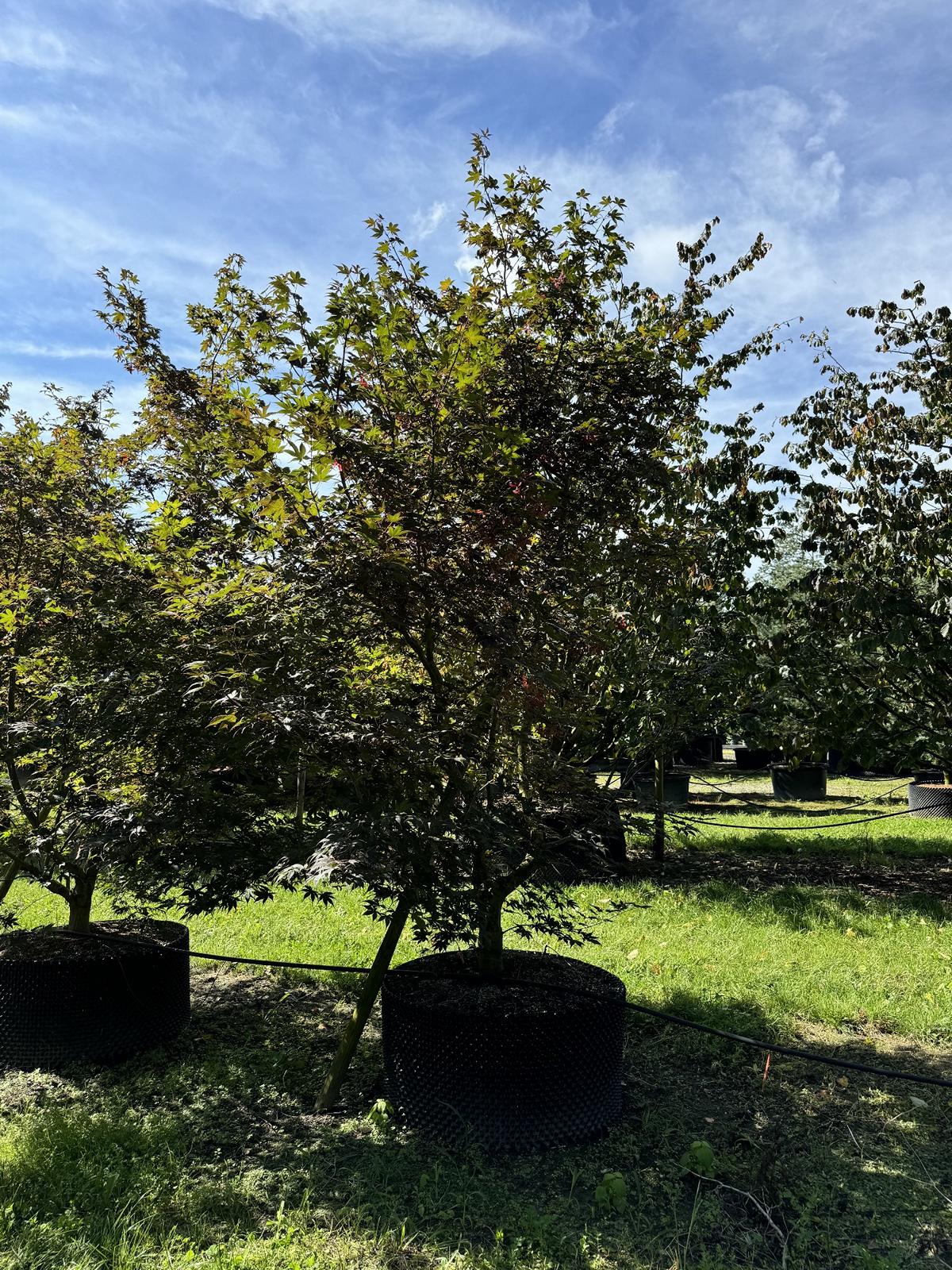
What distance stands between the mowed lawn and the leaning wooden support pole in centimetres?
9

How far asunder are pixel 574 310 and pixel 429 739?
161 cm

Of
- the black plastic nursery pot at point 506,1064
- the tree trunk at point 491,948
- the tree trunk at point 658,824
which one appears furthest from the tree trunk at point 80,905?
the tree trunk at point 658,824

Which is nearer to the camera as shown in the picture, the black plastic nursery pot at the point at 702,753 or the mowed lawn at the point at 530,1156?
the mowed lawn at the point at 530,1156

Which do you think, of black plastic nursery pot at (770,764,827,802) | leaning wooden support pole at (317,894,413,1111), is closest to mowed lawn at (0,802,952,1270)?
leaning wooden support pole at (317,894,413,1111)

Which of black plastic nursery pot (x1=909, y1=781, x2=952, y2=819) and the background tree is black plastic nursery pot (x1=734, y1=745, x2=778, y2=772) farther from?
the background tree

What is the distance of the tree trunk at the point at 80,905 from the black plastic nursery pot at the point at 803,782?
37.0 feet

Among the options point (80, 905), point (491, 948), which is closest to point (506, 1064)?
point (491, 948)

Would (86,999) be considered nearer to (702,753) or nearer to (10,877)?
(10,877)

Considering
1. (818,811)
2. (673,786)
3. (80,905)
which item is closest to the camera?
(80,905)

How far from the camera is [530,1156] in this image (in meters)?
2.90

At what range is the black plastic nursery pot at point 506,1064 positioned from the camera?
9.71 feet

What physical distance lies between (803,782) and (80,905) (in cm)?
1167

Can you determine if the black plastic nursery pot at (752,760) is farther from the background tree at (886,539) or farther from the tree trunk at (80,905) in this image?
the tree trunk at (80,905)

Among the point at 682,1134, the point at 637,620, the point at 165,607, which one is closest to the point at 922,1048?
the point at 682,1134
